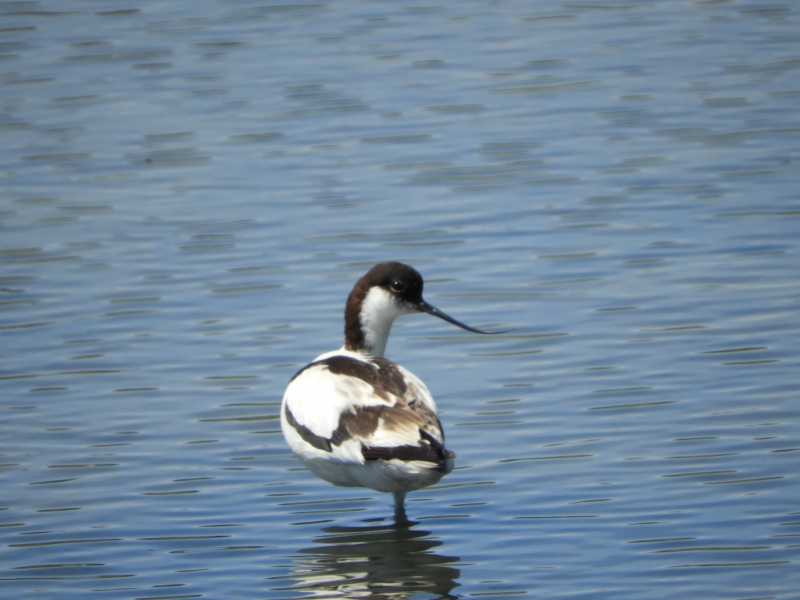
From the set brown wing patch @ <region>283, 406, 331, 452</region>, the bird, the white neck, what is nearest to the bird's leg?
the bird

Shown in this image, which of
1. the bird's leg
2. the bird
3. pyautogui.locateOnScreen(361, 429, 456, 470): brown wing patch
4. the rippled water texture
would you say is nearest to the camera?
pyautogui.locateOnScreen(361, 429, 456, 470): brown wing patch

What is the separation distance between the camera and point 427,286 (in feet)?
30.9

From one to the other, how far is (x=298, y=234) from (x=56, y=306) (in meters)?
1.98

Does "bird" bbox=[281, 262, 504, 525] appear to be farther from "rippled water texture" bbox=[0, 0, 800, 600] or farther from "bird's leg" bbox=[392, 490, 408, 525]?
"rippled water texture" bbox=[0, 0, 800, 600]

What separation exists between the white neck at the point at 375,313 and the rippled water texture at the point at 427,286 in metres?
0.71

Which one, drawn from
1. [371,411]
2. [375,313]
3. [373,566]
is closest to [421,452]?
[371,411]

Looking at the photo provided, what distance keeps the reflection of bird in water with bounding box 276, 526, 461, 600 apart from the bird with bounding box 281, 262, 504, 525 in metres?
0.20

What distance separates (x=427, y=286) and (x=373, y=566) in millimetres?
3685

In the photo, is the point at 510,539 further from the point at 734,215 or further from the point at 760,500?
the point at 734,215

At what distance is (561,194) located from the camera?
431 inches

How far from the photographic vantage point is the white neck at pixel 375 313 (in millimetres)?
7043

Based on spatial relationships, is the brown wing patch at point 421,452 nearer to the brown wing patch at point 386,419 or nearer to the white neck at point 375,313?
the brown wing patch at point 386,419

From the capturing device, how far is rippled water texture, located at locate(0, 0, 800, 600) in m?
6.14

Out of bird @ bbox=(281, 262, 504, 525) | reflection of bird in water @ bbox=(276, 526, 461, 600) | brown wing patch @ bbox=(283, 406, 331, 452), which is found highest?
bird @ bbox=(281, 262, 504, 525)
